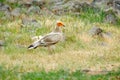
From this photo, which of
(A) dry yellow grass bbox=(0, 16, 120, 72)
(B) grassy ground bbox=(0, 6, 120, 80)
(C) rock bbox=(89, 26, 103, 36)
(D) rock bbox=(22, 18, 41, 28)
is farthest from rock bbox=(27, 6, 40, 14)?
(C) rock bbox=(89, 26, 103, 36)

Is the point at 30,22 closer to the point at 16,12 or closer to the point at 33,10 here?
the point at 16,12

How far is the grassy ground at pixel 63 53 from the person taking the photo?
11000 mm

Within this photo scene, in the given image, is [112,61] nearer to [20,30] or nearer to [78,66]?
[78,66]

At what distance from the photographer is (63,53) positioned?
14.2 meters

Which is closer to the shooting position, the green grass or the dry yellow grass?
the green grass

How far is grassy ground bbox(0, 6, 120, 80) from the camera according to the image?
11000 mm

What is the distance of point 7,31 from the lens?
17.5m

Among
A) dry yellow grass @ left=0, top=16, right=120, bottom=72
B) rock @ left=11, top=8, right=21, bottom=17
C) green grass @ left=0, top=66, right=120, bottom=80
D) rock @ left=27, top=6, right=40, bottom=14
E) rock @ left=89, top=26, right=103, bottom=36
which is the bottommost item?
rock @ left=27, top=6, right=40, bottom=14

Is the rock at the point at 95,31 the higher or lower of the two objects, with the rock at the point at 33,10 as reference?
higher

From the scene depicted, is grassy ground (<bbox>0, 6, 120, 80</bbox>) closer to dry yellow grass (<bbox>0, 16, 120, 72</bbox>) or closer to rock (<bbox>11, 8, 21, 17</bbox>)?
dry yellow grass (<bbox>0, 16, 120, 72</bbox>)

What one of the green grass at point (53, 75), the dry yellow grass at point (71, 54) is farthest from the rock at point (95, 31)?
the green grass at point (53, 75)

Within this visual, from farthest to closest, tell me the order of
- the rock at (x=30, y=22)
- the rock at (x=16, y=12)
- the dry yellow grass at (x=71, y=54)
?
the rock at (x=16, y=12) < the rock at (x=30, y=22) < the dry yellow grass at (x=71, y=54)

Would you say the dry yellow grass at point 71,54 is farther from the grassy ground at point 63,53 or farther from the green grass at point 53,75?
the green grass at point 53,75

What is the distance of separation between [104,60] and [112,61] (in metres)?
0.27
